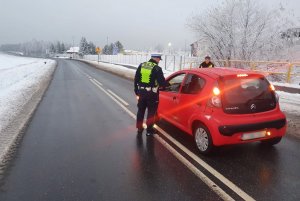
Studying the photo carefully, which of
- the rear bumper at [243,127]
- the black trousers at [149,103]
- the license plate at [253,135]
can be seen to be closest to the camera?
the rear bumper at [243,127]

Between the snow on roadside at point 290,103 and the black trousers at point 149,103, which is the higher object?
the black trousers at point 149,103

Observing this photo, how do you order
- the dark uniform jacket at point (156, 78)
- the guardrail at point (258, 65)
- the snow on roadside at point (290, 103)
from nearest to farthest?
the dark uniform jacket at point (156, 78), the snow on roadside at point (290, 103), the guardrail at point (258, 65)

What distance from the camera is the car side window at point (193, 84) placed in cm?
599

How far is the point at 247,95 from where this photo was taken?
550 cm

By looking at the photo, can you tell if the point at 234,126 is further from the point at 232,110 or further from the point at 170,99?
the point at 170,99

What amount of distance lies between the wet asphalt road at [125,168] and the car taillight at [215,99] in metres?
0.89

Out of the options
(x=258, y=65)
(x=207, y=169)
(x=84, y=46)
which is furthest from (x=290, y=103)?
(x=84, y=46)

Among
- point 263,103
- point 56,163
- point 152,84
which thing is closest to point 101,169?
point 56,163

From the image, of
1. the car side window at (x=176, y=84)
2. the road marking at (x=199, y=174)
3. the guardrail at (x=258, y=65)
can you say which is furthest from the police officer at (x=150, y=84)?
the guardrail at (x=258, y=65)

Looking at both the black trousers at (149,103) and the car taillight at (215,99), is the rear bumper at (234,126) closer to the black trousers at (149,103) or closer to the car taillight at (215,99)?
the car taillight at (215,99)

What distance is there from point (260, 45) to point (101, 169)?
24670 mm

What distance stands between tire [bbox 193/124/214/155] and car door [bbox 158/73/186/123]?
3.37 feet

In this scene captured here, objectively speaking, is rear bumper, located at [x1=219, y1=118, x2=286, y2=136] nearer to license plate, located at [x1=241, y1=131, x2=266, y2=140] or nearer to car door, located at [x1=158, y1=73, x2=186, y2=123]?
license plate, located at [x1=241, y1=131, x2=266, y2=140]

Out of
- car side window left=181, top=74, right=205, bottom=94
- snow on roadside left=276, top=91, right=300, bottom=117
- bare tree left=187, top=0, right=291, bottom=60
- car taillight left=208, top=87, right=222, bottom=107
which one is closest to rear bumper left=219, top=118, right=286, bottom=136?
car taillight left=208, top=87, right=222, bottom=107
